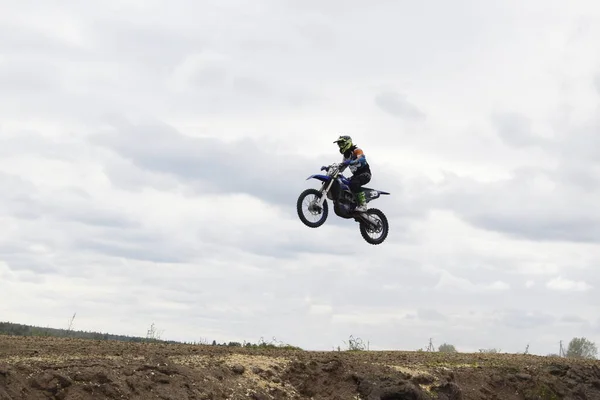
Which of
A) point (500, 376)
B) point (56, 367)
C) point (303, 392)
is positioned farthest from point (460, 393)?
point (56, 367)

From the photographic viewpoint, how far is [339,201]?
2339 cm

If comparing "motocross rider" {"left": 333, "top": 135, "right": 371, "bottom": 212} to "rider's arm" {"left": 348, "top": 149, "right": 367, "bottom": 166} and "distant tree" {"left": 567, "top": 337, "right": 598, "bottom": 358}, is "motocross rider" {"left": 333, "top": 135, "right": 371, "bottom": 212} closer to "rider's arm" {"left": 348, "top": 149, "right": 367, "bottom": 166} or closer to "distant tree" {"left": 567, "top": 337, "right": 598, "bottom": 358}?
"rider's arm" {"left": 348, "top": 149, "right": 367, "bottom": 166}

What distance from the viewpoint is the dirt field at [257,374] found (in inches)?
611

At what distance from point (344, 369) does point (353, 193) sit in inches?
231

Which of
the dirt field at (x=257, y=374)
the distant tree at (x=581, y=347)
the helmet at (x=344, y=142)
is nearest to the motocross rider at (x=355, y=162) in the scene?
the helmet at (x=344, y=142)

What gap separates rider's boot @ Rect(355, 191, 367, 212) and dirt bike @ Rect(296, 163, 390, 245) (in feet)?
0.32

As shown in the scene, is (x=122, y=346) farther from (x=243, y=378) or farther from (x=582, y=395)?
(x=582, y=395)

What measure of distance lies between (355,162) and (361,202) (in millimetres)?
1380

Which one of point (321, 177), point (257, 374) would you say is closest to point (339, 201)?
point (321, 177)

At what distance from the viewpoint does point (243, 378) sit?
17.7m

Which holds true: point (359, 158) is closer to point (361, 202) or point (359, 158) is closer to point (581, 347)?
point (361, 202)

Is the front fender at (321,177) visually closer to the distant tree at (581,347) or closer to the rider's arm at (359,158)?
the rider's arm at (359,158)

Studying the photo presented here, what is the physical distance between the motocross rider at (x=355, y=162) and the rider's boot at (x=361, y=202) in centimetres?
10

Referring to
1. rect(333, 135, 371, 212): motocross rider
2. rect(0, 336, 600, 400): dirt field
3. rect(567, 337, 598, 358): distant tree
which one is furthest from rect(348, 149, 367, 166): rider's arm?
rect(567, 337, 598, 358): distant tree
